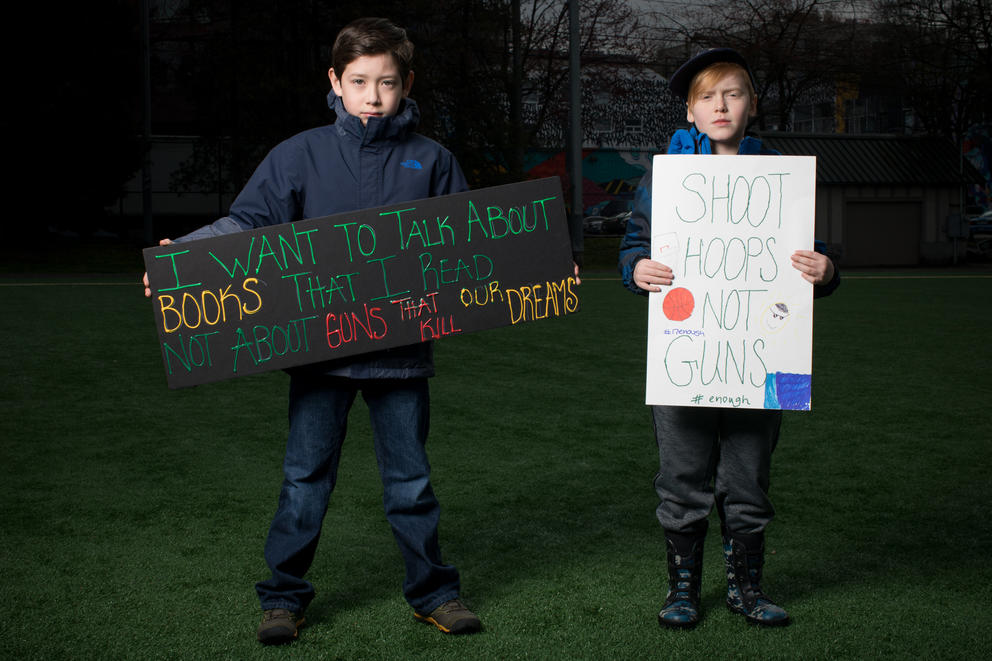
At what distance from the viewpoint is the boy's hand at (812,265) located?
2.81 meters

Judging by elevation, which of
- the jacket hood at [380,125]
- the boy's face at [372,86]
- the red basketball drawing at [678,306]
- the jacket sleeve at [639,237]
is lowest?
the red basketball drawing at [678,306]

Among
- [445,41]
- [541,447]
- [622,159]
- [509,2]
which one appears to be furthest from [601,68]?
[541,447]

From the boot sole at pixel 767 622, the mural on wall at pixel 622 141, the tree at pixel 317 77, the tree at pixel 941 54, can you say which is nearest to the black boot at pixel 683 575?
the boot sole at pixel 767 622

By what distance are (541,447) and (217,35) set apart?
68.8 ft


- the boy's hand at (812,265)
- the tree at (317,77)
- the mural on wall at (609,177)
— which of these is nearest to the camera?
the boy's hand at (812,265)

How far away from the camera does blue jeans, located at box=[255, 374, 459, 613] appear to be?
2.94m

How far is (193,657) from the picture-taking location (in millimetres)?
2777

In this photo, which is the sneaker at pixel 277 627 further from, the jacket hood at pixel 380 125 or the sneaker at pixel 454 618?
the jacket hood at pixel 380 125

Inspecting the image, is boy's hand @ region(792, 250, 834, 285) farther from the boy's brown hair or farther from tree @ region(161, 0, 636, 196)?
tree @ region(161, 0, 636, 196)

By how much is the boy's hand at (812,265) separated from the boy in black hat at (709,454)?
0.21ft

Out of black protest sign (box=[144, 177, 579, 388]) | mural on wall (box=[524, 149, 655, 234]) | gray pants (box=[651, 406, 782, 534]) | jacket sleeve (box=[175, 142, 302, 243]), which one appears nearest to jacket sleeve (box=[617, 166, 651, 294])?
Answer: black protest sign (box=[144, 177, 579, 388])

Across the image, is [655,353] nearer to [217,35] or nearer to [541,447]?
[541,447]

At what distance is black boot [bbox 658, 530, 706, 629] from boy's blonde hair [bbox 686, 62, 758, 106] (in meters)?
1.25

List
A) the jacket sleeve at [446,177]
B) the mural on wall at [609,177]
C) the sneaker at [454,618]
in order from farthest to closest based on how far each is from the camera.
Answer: the mural on wall at [609,177], the jacket sleeve at [446,177], the sneaker at [454,618]
